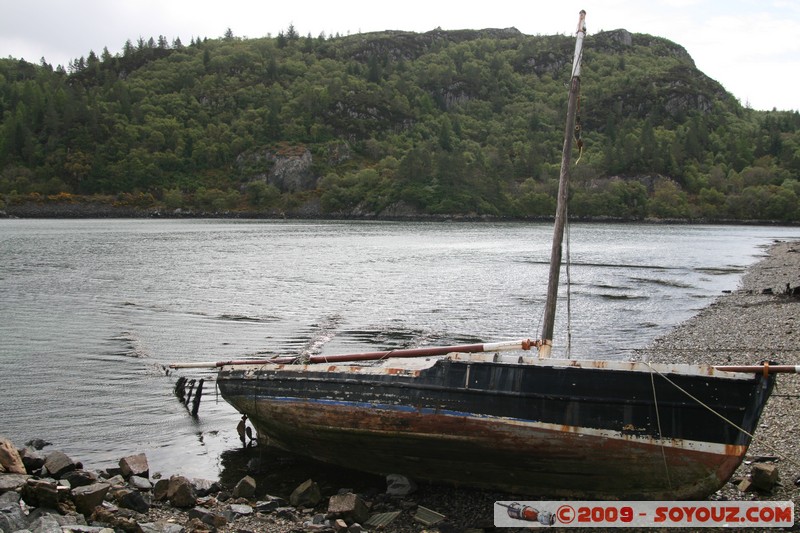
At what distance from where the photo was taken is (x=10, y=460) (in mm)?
11898

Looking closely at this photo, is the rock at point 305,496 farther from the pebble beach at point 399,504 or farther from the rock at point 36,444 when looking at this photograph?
the rock at point 36,444

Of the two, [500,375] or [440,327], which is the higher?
[500,375]

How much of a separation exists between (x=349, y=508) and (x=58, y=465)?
5.42m

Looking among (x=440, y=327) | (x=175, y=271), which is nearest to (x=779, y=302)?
(x=440, y=327)

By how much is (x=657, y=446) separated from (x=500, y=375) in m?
2.78

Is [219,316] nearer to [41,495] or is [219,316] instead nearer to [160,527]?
[41,495]

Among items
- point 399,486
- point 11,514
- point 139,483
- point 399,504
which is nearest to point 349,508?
point 399,504

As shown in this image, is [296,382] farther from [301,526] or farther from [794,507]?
[794,507]

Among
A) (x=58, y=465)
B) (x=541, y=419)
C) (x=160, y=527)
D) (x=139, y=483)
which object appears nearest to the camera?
(x=160, y=527)

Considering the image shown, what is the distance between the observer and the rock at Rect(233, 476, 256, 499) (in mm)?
12406

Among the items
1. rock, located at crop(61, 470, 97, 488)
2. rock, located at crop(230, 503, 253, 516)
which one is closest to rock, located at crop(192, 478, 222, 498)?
rock, located at crop(230, 503, 253, 516)

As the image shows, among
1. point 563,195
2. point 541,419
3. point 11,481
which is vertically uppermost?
point 563,195

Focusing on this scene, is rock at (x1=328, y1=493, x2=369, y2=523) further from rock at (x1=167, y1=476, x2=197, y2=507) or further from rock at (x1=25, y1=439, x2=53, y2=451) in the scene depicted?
rock at (x1=25, y1=439, x2=53, y2=451)

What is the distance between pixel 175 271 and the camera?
59781 millimetres
